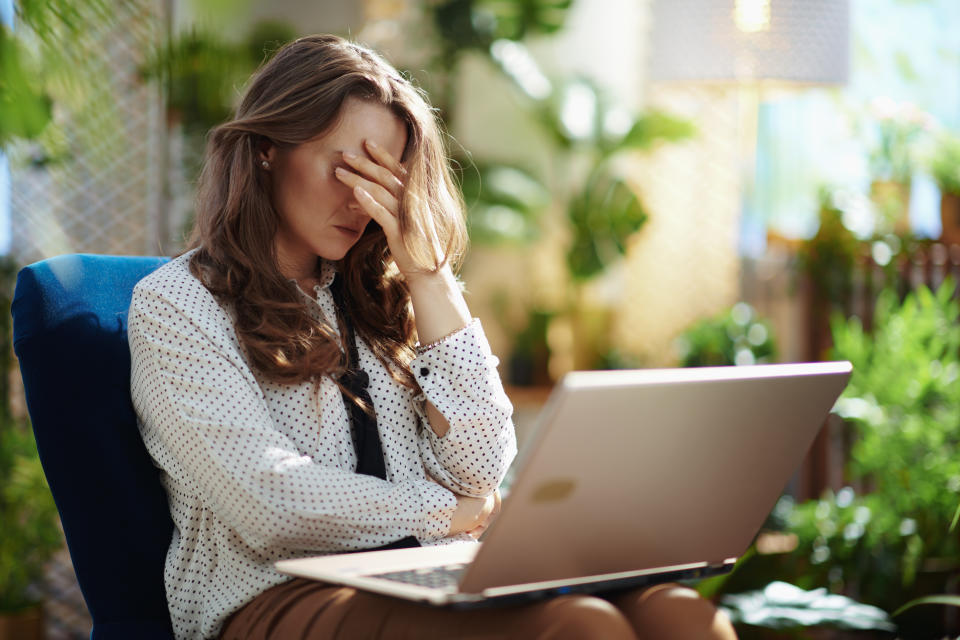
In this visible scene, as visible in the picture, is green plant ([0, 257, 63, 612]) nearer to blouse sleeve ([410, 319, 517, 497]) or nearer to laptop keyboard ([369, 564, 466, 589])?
blouse sleeve ([410, 319, 517, 497])

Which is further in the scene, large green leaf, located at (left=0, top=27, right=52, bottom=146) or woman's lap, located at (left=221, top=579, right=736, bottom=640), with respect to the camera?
woman's lap, located at (left=221, top=579, right=736, bottom=640)

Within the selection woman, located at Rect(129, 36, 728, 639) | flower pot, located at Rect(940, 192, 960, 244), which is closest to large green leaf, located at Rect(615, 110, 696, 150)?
flower pot, located at Rect(940, 192, 960, 244)

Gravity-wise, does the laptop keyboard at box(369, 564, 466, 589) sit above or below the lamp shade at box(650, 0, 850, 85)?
below

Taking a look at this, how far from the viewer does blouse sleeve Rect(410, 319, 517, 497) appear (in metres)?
1.58

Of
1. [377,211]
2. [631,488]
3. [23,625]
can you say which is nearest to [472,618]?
[631,488]

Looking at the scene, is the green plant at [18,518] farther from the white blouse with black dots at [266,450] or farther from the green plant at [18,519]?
the white blouse with black dots at [266,450]

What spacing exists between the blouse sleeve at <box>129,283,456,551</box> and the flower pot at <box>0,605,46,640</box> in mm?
1929

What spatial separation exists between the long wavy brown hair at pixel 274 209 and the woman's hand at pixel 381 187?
14 millimetres

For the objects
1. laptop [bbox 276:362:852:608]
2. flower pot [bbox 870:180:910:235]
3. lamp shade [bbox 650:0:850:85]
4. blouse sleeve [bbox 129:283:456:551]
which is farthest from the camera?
flower pot [bbox 870:180:910:235]

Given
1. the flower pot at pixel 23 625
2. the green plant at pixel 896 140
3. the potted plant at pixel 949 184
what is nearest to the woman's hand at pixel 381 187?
the flower pot at pixel 23 625

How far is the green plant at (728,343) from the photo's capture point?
403cm

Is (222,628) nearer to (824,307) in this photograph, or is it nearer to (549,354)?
(824,307)

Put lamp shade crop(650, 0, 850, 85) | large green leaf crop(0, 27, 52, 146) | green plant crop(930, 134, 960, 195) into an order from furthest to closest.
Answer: green plant crop(930, 134, 960, 195), lamp shade crop(650, 0, 850, 85), large green leaf crop(0, 27, 52, 146)

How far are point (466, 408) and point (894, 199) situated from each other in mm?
3383
